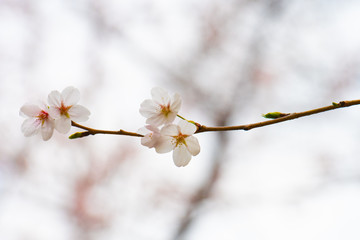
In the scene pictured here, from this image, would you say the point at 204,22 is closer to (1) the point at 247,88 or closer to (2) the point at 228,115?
(1) the point at 247,88

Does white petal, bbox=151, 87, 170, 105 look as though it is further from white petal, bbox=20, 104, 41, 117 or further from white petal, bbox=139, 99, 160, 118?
white petal, bbox=20, 104, 41, 117

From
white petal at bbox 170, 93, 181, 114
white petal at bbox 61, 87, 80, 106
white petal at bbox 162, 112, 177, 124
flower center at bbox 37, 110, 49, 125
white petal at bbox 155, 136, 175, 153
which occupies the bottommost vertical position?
white petal at bbox 155, 136, 175, 153

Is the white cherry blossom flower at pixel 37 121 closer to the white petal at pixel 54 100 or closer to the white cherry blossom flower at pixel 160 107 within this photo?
the white petal at pixel 54 100

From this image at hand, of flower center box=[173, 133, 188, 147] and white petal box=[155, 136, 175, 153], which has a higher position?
flower center box=[173, 133, 188, 147]

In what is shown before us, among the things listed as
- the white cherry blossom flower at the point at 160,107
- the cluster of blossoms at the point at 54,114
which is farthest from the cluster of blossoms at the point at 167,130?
the cluster of blossoms at the point at 54,114

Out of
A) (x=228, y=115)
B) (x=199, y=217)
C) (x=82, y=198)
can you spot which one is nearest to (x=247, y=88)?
(x=228, y=115)

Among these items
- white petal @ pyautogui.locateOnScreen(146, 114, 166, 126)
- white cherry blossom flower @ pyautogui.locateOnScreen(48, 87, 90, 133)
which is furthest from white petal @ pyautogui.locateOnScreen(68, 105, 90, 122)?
white petal @ pyautogui.locateOnScreen(146, 114, 166, 126)
